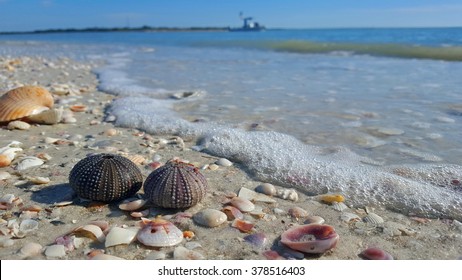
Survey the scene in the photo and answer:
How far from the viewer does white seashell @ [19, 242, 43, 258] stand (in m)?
2.29

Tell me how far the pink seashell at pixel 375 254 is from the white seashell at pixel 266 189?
957mm

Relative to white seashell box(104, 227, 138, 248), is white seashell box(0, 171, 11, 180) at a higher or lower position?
higher

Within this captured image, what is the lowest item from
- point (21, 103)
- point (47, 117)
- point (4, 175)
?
point (4, 175)

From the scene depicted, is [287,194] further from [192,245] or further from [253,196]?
[192,245]

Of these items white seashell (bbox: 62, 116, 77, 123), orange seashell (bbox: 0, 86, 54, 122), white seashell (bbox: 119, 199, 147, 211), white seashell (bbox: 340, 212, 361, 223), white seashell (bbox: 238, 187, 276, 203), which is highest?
orange seashell (bbox: 0, 86, 54, 122)

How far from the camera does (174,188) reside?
273cm

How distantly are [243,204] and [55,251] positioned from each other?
1243mm

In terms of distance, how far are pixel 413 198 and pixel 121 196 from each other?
2.14 metres

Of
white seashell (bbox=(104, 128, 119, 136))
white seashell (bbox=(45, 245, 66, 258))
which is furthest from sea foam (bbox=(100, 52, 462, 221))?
white seashell (bbox=(45, 245, 66, 258))

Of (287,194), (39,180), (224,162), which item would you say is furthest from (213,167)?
(39,180)

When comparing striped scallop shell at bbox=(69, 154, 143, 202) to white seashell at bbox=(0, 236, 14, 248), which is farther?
striped scallop shell at bbox=(69, 154, 143, 202)

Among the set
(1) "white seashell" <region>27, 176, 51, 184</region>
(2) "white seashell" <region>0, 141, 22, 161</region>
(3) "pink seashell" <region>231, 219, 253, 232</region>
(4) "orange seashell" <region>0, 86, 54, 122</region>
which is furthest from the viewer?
(4) "orange seashell" <region>0, 86, 54, 122</region>

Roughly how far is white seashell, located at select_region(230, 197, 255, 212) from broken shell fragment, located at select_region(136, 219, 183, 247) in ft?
1.80

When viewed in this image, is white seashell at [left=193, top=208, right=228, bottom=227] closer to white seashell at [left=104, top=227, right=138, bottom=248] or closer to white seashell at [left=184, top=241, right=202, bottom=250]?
white seashell at [left=184, top=241, right=202, bottom=250]
